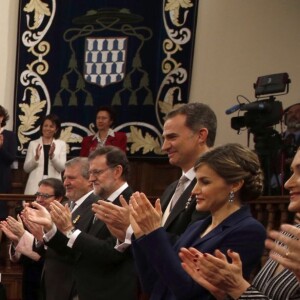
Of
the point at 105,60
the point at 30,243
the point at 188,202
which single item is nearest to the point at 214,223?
the point at 188,202

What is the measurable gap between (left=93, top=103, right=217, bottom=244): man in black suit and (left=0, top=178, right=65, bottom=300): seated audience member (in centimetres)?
136

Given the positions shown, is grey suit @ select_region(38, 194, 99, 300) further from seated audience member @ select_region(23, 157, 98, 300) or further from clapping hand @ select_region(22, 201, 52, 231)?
clapping hand @ select_region(22, 201, 52, 231)

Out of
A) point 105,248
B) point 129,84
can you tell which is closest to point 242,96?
point 129,84

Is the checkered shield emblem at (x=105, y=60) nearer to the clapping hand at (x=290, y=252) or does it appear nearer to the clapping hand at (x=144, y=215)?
the clapping hand at (x=144, y=215)

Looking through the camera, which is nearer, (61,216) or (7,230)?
(61,216)

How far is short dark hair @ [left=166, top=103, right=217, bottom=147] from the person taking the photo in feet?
13.6

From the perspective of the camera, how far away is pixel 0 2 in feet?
34.9

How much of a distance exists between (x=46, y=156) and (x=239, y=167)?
5893 millimetres

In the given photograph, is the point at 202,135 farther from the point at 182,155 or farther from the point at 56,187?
the point at 56,187

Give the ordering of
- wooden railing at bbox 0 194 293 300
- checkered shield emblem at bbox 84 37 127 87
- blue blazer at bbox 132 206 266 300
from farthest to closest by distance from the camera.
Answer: checkered shield emblem at bbox 84 37 127 87
wooden railing at bbox 0 194 293 300
blue blazer at bbox 132 206 266 300

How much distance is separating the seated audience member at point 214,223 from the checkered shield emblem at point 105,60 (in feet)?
23.1

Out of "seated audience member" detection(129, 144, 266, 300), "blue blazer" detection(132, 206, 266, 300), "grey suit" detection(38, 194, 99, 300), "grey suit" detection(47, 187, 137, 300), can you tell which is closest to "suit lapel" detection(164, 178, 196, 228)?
"seated audience member" detection(129, 144, 266, 300)

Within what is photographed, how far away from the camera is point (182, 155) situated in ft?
13.4

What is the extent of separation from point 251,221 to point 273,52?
714 cm
